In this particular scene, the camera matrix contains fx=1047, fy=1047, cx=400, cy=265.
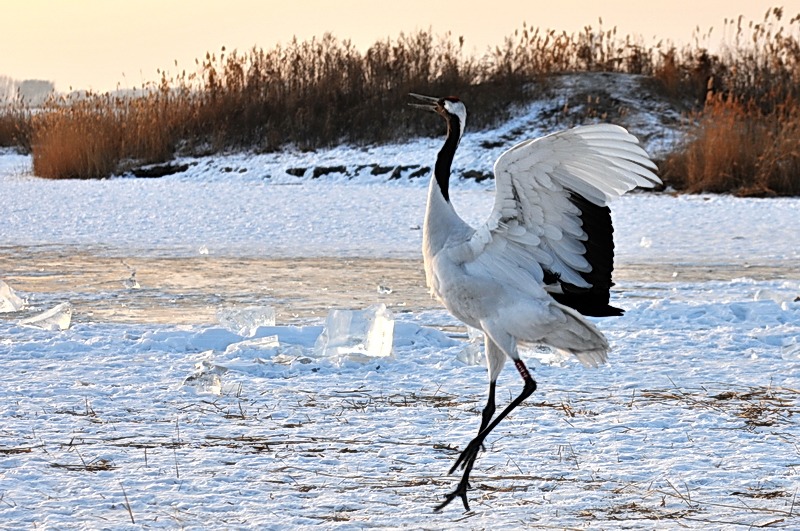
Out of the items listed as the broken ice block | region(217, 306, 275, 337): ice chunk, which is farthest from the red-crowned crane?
region(217, 306, 275, 337): ice chunk

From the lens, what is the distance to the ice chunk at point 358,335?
570 cm

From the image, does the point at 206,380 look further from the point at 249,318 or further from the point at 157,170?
the point at 157,170

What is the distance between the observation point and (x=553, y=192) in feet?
12.5

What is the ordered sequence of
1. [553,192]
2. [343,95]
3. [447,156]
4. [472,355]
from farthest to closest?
[343,95] < [472,355] < [447,156] < [553,192]

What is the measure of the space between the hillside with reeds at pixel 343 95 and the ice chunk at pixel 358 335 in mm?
13175

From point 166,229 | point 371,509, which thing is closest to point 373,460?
point 371,509

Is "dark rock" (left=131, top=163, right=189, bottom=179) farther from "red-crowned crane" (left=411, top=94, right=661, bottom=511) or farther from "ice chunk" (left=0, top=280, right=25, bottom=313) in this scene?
"red-crowned crane" (left=411, top=94, right=661, bottom=511)

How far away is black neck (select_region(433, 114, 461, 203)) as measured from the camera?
166 inches

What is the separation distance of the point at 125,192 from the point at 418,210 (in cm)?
462

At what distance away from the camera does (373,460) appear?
3926mm

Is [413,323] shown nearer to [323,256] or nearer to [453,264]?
[453,264]

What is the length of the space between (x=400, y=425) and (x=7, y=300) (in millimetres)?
3683

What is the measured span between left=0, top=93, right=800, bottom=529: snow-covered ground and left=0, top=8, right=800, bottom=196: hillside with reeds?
10.4 m

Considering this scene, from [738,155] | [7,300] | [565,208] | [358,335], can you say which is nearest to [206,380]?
[358,335]
